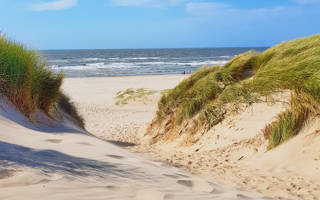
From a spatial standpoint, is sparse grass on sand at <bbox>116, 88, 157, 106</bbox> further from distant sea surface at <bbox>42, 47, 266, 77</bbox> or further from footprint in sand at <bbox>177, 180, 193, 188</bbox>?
footprint in sand at <bbox>177, 180, 193, 188</bbox>

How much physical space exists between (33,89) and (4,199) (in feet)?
13.7

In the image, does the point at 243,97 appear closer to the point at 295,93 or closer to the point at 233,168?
the point at 295,93

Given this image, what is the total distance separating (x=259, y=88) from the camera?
5816 millimetres

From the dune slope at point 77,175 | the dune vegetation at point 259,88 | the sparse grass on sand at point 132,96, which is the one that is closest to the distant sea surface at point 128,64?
the sparse grass on sand at point 132,96

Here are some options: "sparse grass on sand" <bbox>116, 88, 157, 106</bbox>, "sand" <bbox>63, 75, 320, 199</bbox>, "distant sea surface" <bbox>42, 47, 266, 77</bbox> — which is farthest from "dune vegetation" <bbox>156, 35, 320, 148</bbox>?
"sparse grass on sand" <bbox>116, 88, 157, 106</bbox>

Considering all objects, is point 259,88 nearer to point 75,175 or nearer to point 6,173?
point 75,175

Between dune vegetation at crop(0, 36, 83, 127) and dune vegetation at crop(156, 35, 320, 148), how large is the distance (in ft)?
8.32

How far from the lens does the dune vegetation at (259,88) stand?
480cm

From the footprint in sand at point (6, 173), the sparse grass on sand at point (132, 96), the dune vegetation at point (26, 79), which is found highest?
the dune vegetation at point (26, 79)

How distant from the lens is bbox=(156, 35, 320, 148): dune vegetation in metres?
4.80

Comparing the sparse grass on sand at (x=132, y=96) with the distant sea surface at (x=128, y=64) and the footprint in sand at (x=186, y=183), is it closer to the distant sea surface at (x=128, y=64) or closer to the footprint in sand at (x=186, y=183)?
the distant sea surface at (x=128, y=64)

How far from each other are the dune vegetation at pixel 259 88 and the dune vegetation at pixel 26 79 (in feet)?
8.32

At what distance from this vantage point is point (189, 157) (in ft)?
17.6

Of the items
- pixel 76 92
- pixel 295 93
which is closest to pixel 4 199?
pixel 295 93
